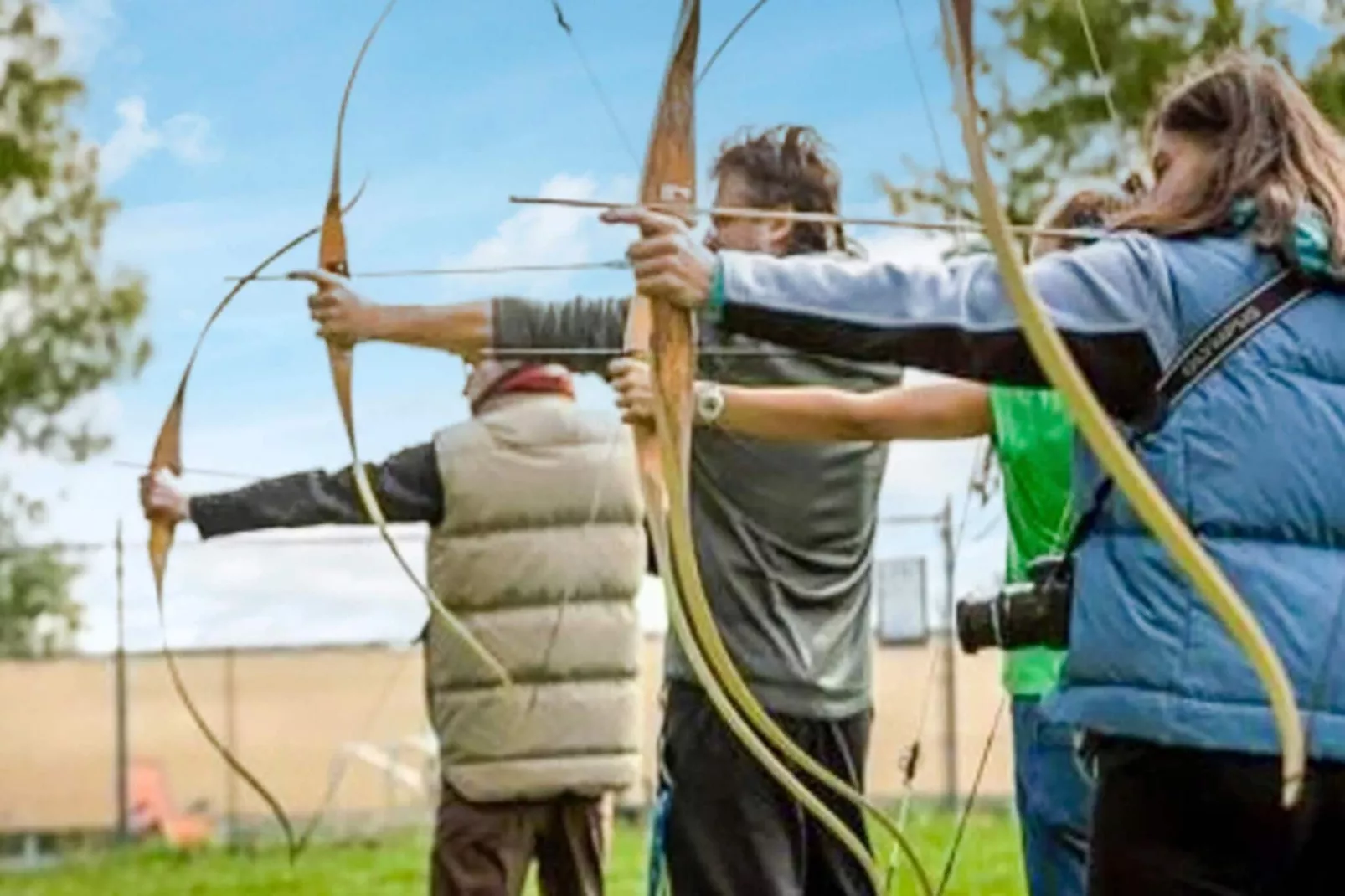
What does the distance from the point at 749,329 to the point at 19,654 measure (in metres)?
10.4

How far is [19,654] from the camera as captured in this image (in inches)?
462

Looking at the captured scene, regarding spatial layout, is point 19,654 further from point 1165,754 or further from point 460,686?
point 1165,754

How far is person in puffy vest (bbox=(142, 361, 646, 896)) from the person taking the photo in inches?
130

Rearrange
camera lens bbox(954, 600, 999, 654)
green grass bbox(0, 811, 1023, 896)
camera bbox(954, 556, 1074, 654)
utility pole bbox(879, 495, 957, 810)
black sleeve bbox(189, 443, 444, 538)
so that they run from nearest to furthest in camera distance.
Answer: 1. camera bbox(954, 556, 1074, 654)
2. camera lens bbox(954, 600, 999, 654)
3. black sleeve bbox(189, 443, 444, 538)
4. green grass bbox(0, 811, 1023, 896)
5. utility pole bbox(879, 495, 957, 810)

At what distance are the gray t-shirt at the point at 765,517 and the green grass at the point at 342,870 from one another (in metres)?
2.93

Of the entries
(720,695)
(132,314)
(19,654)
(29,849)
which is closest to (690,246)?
(720,695)

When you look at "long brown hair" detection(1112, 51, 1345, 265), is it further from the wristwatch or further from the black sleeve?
the black sleeve

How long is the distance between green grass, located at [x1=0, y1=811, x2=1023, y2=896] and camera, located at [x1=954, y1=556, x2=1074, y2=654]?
3.52m

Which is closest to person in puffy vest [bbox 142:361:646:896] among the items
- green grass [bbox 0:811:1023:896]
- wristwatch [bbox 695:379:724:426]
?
wristwatch [bbox 695:379:724:426]

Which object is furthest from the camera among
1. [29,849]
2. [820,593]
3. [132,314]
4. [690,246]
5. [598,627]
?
[132,314]

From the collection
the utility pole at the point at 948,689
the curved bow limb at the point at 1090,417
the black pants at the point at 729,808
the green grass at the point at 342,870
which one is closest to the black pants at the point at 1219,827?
the curved bow limb at the point at 1090,417

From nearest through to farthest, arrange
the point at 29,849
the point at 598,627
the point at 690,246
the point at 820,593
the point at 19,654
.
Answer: the point at 690,246
the point at 820,593
the point at 598,627
the point at 29,849
the point at 19,654

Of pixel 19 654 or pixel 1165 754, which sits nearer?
pixel 1165 754

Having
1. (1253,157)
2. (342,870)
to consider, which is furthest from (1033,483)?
(342,870)
